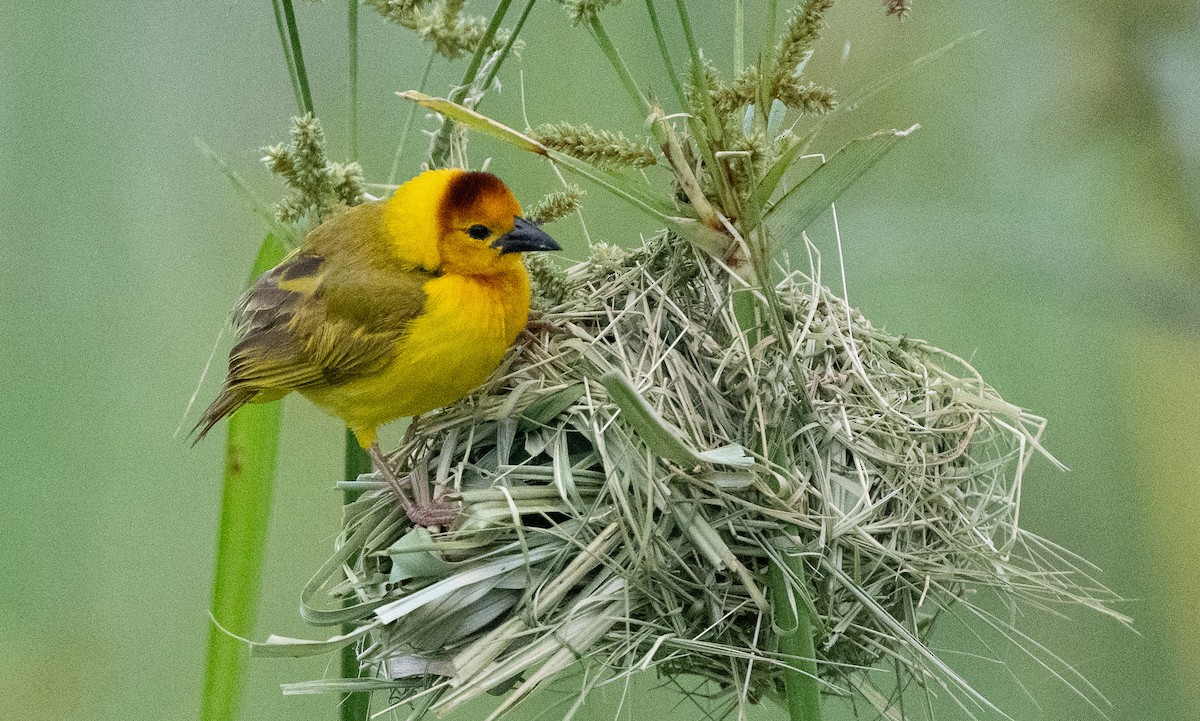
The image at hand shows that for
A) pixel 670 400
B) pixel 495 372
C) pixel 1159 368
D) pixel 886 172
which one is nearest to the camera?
pixel 670 400

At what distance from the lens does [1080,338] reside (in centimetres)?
208

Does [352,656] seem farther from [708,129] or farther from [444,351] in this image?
[708,129]

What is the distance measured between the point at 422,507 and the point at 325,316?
373 mm

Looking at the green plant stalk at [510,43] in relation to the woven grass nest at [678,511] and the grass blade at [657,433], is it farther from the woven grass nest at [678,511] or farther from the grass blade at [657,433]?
the grass blade at [657,433]

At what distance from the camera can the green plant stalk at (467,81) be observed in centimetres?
125

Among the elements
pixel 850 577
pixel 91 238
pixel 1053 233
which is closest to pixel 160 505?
pixel 91 238

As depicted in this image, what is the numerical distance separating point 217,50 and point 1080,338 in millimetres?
1964

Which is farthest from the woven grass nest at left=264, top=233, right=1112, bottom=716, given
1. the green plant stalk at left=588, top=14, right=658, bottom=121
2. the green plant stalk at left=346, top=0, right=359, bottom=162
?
the green plant stalk at left=346, top=0, right=359, bottom=162

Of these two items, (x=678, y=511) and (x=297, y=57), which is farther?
(x=297, y=57)

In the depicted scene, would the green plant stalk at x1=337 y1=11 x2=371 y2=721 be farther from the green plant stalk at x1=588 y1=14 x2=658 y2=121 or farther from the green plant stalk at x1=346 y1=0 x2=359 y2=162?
the green plant stalk at x1=588 y1=14 x2=658 y2=121

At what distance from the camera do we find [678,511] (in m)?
1.14

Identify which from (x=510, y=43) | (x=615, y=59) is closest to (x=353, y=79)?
(x=510, y=43)

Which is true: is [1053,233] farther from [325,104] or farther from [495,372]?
[325,104]

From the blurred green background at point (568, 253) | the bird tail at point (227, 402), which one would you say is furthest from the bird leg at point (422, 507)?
the blurred green background at point (568, 253)
